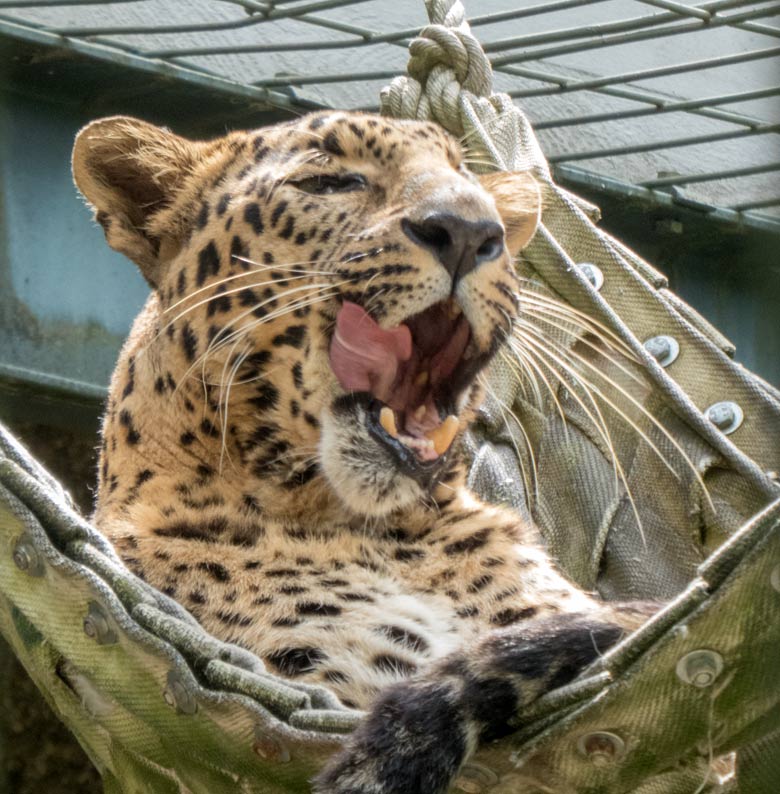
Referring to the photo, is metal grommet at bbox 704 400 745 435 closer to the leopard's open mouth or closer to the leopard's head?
the leopard's head

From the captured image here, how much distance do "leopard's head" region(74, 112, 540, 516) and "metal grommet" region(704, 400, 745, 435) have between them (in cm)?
82

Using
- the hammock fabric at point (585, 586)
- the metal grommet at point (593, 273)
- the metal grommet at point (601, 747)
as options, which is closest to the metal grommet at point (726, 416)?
the hammock fabric at point (585, 586)

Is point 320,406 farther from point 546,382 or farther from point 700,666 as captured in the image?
point 700,666

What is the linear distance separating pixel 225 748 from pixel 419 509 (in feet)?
3.95

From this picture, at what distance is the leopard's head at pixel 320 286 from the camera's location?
3242 millimetres

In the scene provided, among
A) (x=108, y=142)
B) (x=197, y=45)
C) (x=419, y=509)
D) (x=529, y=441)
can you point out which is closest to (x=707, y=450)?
(x=529, y=441)

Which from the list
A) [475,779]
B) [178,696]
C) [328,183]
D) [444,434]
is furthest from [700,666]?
[328,183]

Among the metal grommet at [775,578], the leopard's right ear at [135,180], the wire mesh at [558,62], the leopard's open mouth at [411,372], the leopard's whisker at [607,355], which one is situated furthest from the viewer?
the wire mesh at [558,62]

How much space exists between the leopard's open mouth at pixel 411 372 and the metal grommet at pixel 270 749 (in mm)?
1056

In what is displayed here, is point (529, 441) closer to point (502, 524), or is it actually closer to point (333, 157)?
point (502, 524)

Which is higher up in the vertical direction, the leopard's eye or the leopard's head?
the leopard's eye

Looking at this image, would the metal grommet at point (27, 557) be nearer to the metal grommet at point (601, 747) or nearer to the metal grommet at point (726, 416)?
the metal grommet at point (601, 747)

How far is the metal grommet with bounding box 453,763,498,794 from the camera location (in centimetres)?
216

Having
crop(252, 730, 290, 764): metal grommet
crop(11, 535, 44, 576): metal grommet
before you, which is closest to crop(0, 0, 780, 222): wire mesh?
crop(11, 535, 44, 576): metal grommet
